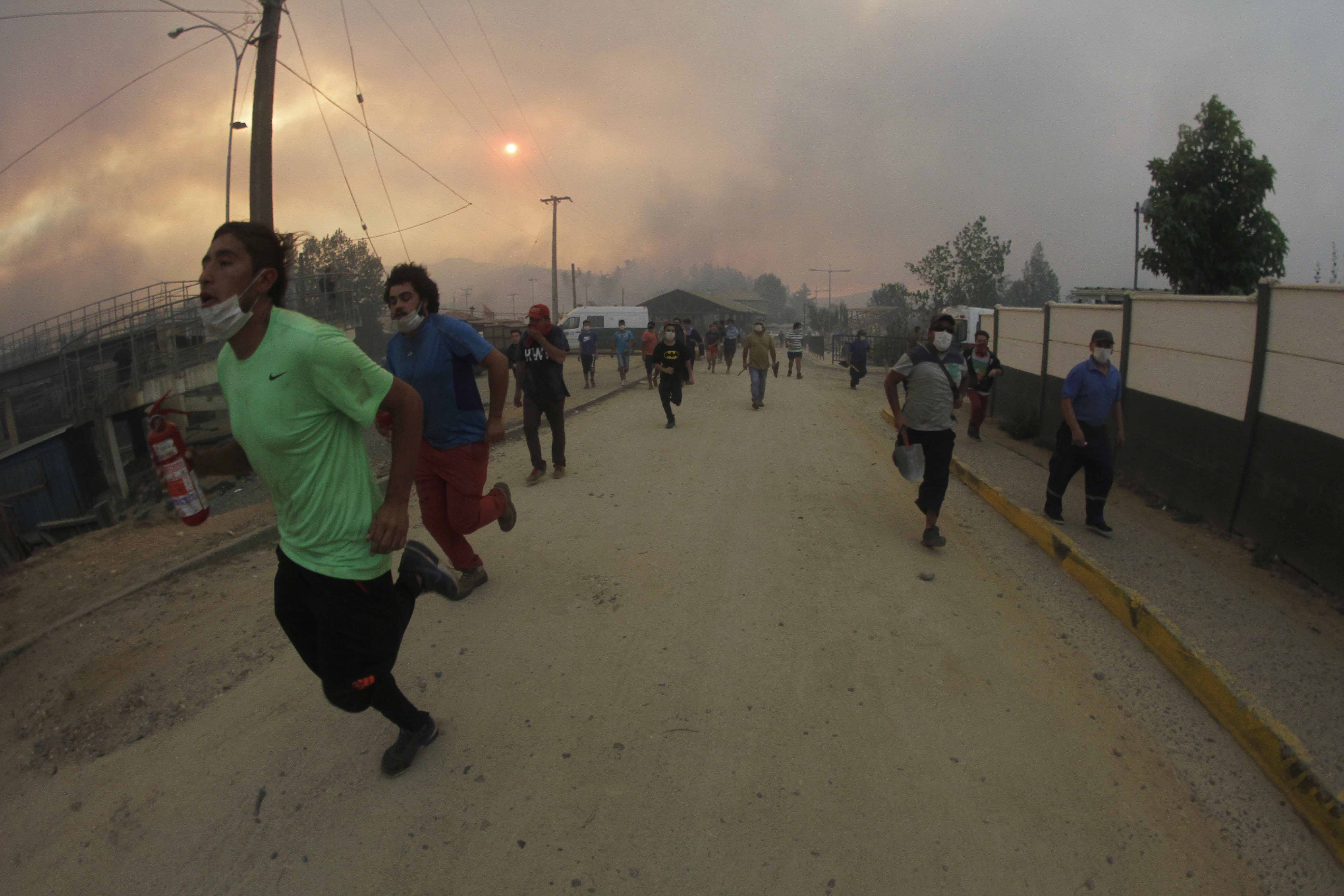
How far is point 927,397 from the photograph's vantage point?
5602 mm

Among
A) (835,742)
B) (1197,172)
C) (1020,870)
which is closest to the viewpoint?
(1020,870)

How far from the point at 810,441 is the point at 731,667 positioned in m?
6.99

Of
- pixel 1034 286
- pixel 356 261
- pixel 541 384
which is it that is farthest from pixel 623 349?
pixel 1034 286

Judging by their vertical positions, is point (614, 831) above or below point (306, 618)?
below

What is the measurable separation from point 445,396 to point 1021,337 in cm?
1105

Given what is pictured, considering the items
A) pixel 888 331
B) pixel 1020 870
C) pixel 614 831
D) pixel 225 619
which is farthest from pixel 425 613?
pixel 888 331

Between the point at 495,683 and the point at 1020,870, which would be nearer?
the point at 1020,870

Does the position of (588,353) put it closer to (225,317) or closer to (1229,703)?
(1229,703)

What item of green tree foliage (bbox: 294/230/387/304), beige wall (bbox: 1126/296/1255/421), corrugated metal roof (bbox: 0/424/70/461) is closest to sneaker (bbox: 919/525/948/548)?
beige wall (bbox: 1126/296/1255/421)

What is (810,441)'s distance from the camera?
1034 centimetres

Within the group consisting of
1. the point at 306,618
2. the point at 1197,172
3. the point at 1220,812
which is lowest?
the point at 1220,812

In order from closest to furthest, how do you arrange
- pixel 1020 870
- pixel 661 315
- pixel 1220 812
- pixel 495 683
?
pixel 1020 870 < pixel 1220 812 < pixel 495 683 < pixel 661 315

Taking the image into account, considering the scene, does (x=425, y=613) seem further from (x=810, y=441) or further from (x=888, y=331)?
(x=888, y=331)

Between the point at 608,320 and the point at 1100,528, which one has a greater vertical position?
the point at 608,320
